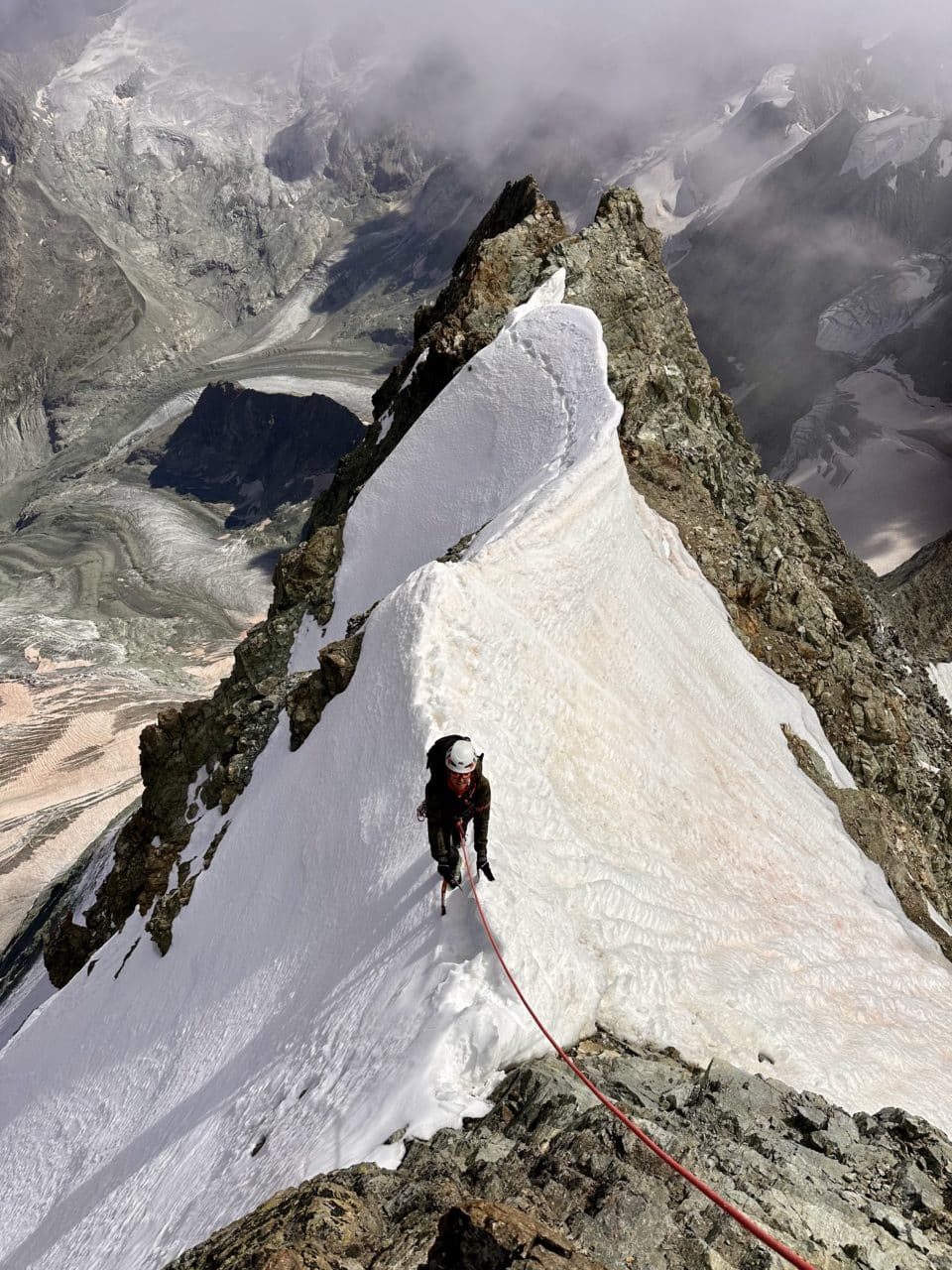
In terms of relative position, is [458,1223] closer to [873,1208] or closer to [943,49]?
[873,1208]

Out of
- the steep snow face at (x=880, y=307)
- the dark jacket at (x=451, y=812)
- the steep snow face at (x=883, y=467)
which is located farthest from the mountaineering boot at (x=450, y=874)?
the steep snow face at (x=880, y=307)

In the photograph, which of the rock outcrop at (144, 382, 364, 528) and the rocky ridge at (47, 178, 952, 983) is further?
the rock outcrop at (144, 382, 364, 528)

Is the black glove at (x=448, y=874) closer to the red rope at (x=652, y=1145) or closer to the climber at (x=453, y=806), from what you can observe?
the climber at (x=453, y=806)

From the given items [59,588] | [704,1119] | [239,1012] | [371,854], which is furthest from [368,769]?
[59,588]

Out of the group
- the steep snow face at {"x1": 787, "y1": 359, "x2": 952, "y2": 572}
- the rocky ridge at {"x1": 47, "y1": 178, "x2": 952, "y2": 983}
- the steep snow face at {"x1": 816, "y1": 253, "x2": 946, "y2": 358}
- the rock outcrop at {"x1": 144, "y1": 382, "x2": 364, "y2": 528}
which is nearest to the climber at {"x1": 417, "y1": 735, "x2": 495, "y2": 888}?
the rocky ridge at {"x1": 47, "y1": 178, "x2": 952, "y2": 983}

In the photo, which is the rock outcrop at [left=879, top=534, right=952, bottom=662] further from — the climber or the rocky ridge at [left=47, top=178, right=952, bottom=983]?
the climber

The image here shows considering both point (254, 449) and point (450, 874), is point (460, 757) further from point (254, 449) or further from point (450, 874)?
point (254, 449)
